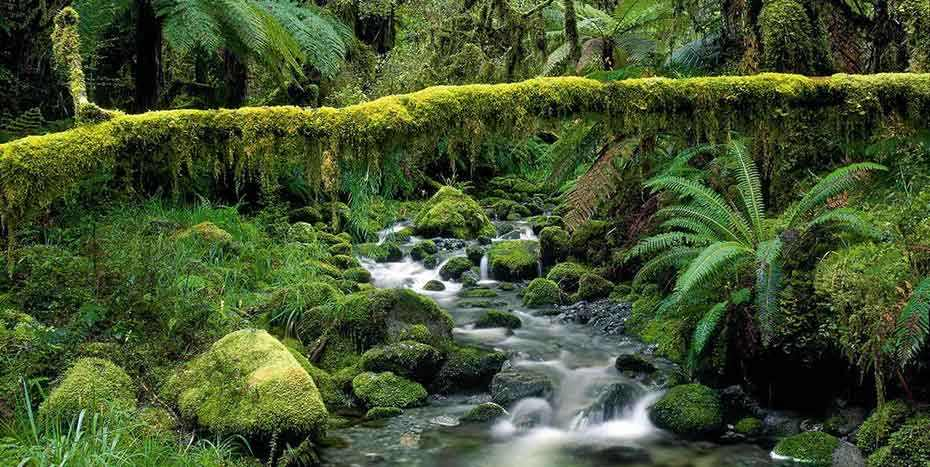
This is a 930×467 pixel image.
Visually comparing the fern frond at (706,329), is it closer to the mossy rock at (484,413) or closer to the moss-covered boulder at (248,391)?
the mossy rock at (484,413)

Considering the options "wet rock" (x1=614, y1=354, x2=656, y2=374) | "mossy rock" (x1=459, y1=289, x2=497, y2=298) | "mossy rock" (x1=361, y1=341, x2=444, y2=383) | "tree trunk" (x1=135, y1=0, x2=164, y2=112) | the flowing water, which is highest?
"tree trunk" (x1=135, y1=0, x2=164, y2=112)

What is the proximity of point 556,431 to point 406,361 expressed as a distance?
134 centimetres

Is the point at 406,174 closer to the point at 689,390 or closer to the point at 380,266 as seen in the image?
the point at 380,266

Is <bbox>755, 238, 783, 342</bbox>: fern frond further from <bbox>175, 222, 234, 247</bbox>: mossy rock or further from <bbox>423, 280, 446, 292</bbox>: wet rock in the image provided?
<bbox>175, 222, 234, 247</bbox>: mossy rock

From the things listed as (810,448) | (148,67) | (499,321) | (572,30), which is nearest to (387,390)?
(499,321)

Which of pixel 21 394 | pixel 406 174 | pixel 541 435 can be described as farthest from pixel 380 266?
pixel 21 394

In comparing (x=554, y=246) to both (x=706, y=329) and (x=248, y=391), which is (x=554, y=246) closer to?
(x=706, y=329)

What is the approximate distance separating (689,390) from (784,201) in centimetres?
236

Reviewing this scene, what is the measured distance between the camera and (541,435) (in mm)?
5539

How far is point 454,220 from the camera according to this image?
1195 cm

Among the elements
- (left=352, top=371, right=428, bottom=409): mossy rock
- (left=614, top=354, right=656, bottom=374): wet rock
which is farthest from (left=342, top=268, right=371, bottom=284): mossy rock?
(left=614, top=354, right=656, bottom=374): wet rock

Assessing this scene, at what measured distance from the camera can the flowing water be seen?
4.97 m

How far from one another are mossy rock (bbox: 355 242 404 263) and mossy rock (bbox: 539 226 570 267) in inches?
82.8

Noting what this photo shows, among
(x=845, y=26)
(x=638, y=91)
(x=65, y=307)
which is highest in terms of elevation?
(x=845, y=26)
